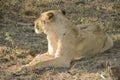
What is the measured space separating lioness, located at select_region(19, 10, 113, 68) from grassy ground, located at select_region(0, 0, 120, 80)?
12 centimetres

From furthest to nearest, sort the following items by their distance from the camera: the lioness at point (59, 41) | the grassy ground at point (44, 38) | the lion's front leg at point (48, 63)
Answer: the lioness at point (59, 41), the lion's front leg at point (48, 63), the grassy ground at point (44, 38)

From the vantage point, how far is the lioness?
18.4 feet

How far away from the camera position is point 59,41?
5.72m

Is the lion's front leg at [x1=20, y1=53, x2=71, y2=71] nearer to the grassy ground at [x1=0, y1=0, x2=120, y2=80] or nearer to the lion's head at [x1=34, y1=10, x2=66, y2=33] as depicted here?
the grassy ground at [x1=0, y1=0, x2=120, y2=80]

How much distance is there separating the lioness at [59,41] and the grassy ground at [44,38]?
0.38 ft

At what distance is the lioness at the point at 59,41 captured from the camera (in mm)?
5609

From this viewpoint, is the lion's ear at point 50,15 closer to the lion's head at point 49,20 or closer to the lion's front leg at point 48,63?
the lion's head at point 49,20

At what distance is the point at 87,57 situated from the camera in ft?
19.8

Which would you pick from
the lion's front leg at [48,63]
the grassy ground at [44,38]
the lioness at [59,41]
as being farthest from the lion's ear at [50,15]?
the grassy ground at [44,38]

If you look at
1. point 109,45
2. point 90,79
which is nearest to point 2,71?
point 90,79

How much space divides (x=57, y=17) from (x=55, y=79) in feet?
3.20

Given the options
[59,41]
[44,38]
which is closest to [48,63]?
[59,41]

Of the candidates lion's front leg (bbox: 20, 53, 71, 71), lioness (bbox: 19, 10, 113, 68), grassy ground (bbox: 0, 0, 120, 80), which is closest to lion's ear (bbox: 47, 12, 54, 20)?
lioness (bbox: 19, 10, 113, 68)

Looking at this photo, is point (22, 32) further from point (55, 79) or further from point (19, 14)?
point (55, 79)
